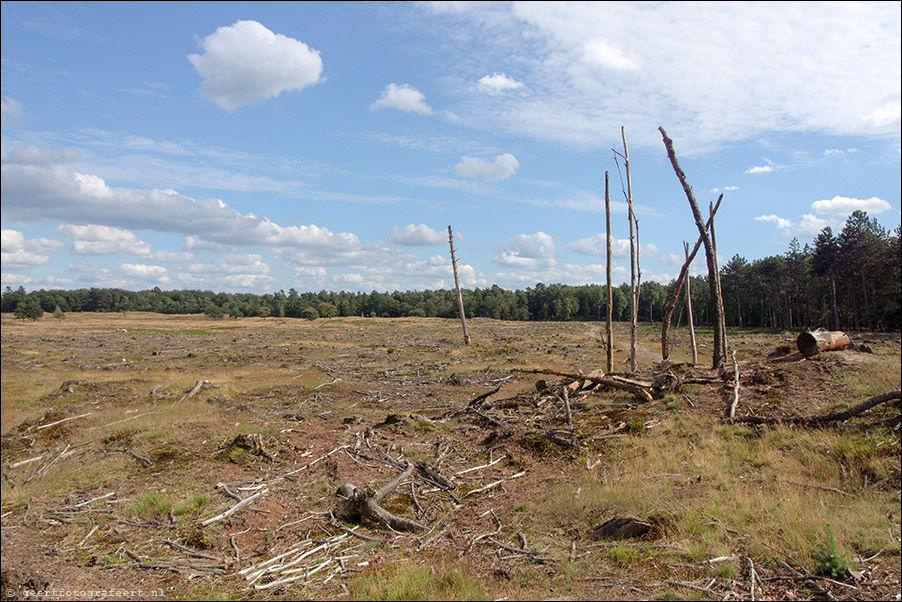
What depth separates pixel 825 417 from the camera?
29.6 ft

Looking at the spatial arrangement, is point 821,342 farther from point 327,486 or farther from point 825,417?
point 327,486

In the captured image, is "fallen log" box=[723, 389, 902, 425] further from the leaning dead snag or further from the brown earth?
the leaning dead snag

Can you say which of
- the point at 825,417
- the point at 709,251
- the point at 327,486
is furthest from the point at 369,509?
the point at 709,251

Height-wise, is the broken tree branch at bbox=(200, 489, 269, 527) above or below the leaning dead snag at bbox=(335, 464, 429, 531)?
below

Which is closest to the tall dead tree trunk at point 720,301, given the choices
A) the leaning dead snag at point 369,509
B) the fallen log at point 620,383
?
the fallen log at point 620,383

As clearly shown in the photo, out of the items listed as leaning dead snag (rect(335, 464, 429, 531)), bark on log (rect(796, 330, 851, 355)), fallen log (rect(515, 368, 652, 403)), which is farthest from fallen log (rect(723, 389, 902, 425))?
leaning dead snag (rect(335, 464, 429, 531))

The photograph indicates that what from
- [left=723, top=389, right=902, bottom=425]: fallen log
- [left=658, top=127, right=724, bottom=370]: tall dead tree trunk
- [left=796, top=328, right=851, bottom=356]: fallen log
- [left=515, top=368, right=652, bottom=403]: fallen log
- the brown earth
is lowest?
the brown earth

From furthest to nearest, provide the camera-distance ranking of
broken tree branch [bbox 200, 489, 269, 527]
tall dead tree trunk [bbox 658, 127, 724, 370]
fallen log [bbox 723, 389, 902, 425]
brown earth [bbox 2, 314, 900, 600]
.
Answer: tall dead tree trunk [bbox 658, 127, 724, 370]
fallen log [bbox 723, 389, 902, 425]
broken tree branch [bbox 200, 489, 269, 527]
brown earth [bbox 2, 314, 900, 600]

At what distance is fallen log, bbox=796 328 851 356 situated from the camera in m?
14.1

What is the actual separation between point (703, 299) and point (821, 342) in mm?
73062

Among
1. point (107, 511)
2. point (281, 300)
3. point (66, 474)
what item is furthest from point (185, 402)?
point (281, 300)

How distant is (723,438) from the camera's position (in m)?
9.64

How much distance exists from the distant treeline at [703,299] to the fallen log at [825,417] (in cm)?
1174

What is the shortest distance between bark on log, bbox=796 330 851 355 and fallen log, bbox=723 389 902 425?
585 cm
